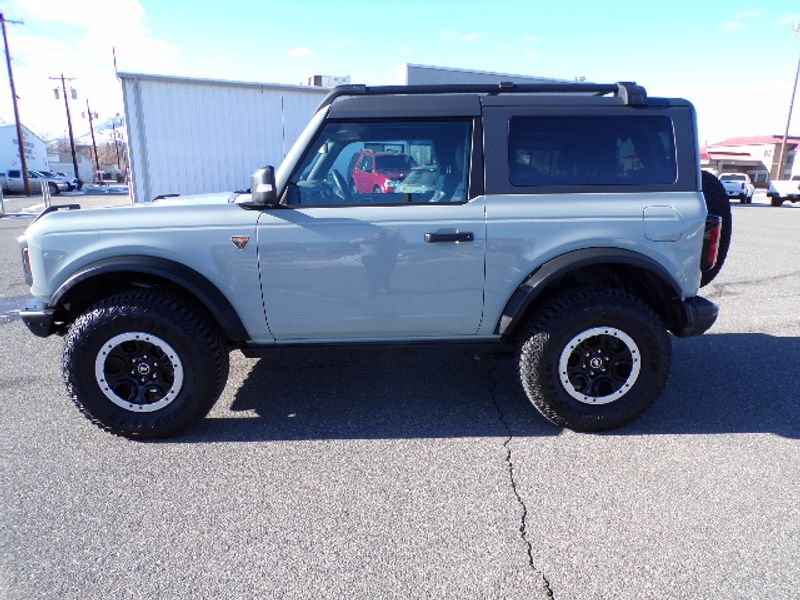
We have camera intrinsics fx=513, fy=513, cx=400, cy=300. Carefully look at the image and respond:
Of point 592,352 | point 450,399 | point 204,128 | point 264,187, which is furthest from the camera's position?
point 204,128

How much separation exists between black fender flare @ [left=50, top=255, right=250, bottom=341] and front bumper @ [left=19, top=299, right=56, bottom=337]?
8cm

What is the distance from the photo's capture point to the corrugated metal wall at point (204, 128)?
1069 centimetres

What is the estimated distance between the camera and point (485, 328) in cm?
326

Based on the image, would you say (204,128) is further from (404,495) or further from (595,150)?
(404,495)

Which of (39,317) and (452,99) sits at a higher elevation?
(452,99)

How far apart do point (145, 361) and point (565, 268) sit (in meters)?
2.62

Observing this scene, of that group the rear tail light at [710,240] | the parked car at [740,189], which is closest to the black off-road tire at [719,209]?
the rear tail light at [710,240]

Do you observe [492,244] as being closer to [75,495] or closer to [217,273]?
[217,273]

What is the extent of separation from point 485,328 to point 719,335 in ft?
10.4

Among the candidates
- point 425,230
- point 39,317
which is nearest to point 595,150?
point 425,230

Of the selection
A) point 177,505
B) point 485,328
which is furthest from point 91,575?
point 485,328

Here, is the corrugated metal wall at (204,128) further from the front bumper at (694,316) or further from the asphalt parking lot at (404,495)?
the front bumper at (694,316)

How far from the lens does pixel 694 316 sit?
3.21m

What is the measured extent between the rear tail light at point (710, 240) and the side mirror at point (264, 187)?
264cm
